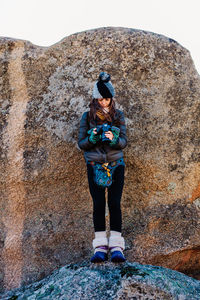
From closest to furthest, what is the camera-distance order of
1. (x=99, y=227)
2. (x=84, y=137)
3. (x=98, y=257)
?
(x=98, y=257) → (x=99, y=227) → (x=84, y=137)

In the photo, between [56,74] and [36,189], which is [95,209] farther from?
[56,74]

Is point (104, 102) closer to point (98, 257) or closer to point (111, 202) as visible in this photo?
point (111, 202)

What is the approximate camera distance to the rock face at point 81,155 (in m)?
4.98

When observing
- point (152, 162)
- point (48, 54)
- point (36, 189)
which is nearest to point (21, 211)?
point (36, 189)

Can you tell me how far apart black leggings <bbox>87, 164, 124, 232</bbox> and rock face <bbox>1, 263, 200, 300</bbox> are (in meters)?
0.44

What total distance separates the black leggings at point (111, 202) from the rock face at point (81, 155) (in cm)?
82

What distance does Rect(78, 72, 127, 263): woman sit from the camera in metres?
4.06

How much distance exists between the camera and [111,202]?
4.18 meters

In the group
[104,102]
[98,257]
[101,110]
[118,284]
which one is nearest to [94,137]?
[101,110]

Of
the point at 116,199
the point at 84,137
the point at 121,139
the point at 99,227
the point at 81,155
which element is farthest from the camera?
the point at 81,155

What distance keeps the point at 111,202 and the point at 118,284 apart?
93 cm

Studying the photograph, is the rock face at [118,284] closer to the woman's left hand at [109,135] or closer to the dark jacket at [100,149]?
the dark jacket at [100,149]

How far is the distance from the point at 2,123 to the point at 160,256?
9.49 feet

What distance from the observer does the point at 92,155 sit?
170 inches
